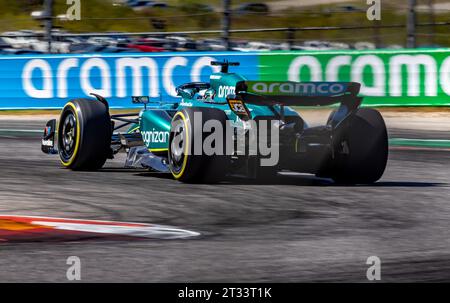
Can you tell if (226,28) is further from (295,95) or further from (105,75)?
(295,95)

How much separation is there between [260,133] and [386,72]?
28.3 ft

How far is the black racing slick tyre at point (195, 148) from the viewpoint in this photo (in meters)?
9.02

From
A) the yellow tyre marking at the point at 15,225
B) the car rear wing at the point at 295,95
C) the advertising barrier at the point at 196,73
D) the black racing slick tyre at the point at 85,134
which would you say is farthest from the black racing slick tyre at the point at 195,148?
the advertising barrier at the point at 196,73

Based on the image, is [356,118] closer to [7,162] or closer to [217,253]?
[217,253]

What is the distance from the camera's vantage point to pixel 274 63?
58.4 ft

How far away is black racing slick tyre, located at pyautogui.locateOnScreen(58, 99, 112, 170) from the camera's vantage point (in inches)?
401

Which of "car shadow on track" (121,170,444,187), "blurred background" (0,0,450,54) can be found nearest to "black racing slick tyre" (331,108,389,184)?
"car shadow on track" (121,170,444,187)

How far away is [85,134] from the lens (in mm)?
10203

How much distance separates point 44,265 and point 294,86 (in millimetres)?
4040

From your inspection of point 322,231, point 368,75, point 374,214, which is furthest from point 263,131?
point 368,75
